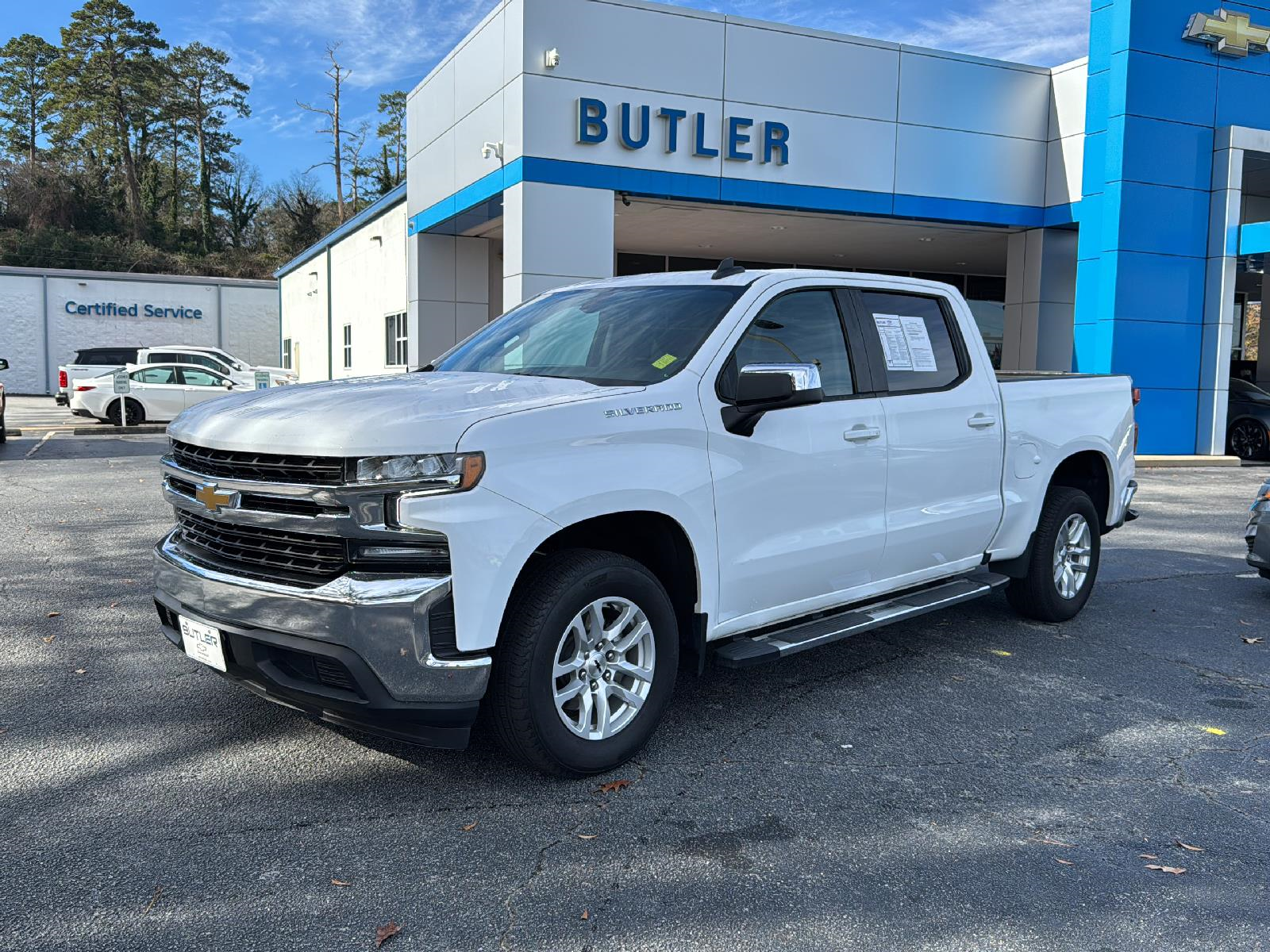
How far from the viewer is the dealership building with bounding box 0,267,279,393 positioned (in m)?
42.3

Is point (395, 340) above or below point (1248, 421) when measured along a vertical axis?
above

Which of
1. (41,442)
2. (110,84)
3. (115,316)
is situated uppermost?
(110,84)

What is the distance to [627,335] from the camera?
15.3 feet

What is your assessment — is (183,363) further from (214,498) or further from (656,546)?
(656,546)

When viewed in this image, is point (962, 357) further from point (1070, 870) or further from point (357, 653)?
point (357, 653)

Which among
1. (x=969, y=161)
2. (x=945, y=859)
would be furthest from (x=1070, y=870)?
(x=969, y=161)

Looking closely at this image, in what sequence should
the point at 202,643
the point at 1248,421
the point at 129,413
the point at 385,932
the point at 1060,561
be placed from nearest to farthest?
the point at 385,932 < the point at 202,643 < the point at 1060,561 < the point at 1248,421 < the point at 129,413

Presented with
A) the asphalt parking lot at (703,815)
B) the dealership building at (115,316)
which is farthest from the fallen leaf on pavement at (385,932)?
the dealership building at (115,316)

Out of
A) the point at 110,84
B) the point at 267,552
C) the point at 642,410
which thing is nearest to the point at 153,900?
the point at 267,552

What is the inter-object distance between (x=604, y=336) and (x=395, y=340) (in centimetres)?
2226

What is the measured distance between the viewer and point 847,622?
473 cm

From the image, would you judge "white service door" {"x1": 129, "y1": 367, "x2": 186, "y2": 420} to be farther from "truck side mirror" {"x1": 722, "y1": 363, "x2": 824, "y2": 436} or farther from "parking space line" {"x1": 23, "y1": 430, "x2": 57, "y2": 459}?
"truck side mirror" {"x1": 722, "y1": 363, "x2": 824, "y2": 436}

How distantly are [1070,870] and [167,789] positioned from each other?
3.17 m

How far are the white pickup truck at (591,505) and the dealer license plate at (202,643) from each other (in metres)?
0.01
